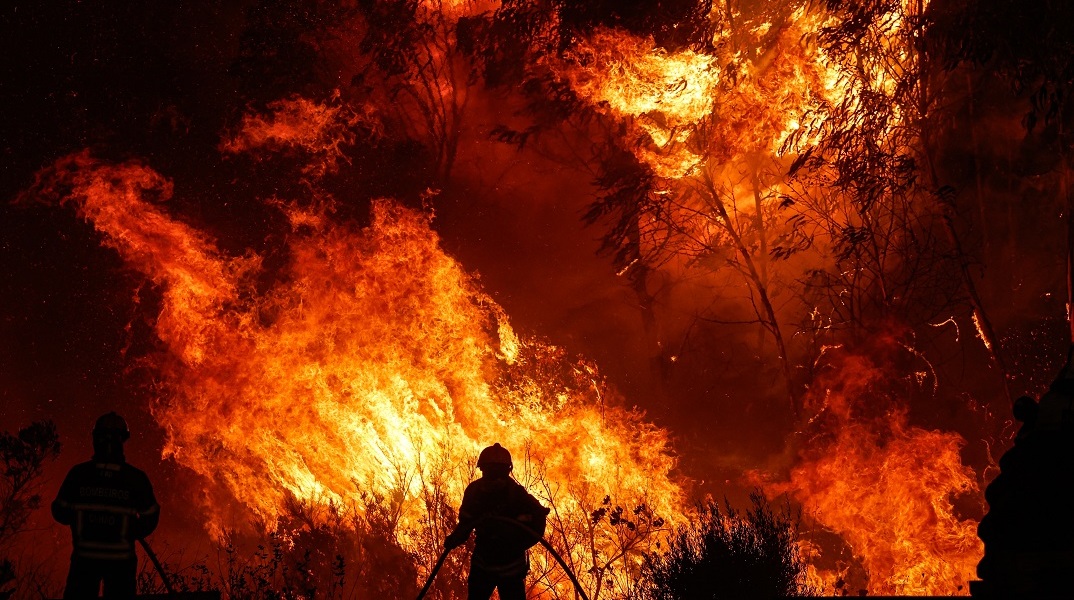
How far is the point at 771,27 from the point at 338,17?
9.66 meters

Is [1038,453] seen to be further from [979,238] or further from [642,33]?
[979,238]

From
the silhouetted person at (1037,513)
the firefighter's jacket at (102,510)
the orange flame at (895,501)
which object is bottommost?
the silhouetted person at (1037,513)

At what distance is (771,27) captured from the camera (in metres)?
13.2

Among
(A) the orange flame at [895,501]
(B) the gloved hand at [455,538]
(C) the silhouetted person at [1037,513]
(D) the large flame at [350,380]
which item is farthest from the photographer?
(D) the large flame at [350,380]

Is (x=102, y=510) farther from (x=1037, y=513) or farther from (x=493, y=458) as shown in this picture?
(x=1037, y=513)

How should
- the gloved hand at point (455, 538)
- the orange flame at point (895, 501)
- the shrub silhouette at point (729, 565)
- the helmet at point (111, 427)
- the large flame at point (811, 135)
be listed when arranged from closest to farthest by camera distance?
the helmet at point (111, 427), the gloved hand at point (455, 538), the shrub silhouette at point (729, 565), the orange flame at point (895, 501), the large flame at point (811, 135)

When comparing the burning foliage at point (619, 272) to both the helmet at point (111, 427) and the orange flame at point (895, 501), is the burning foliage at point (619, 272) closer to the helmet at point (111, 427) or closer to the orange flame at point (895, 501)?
the orange flame at point (895, 501)

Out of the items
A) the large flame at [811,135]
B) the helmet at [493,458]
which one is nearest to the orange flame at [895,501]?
the large flame at [811,135]

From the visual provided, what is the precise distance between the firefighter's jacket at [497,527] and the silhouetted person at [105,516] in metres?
2.36

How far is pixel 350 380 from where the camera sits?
12.3 metres

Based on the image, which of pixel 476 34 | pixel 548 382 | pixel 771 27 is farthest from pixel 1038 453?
pixel 476 34

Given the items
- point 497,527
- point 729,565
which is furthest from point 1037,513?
point 497,527

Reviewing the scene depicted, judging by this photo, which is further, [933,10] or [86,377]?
[86,377]

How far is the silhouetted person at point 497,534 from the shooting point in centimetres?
707
